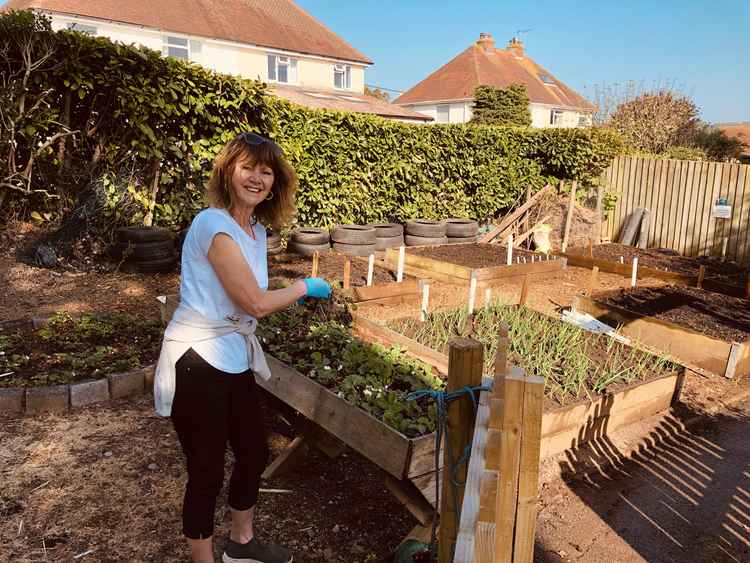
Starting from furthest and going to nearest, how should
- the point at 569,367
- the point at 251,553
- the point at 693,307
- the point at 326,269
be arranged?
the point at 326,269 < the point at 693,307 < the point at 569,367 < the point at 251,553

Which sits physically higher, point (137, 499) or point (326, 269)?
point (326, 269)

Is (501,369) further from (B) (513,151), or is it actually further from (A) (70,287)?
(B) (513,151)

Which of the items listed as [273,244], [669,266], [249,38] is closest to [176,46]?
[249,38]

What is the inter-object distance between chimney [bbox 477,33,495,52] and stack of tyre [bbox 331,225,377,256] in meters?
33.7

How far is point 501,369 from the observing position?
5.59 feet

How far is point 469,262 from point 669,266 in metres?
3.78

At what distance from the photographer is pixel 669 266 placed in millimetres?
10016

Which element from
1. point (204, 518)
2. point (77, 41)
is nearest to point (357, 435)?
point (204, 518)

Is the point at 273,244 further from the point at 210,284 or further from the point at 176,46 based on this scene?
the point at 176,46

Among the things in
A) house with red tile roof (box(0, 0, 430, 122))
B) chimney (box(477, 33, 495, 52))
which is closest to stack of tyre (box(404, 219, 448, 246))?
house with red tile roof (box(0, 0, 430, 122))

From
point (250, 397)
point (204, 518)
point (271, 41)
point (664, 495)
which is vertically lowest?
point (664, 495)

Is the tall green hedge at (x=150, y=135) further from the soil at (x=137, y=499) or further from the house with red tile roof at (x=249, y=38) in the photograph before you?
the house with red tile roof at (x=249, y=38)

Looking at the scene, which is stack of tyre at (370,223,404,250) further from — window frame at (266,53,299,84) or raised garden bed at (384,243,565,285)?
window frame at (266,53,299,84)

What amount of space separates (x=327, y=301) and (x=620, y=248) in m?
8.74
